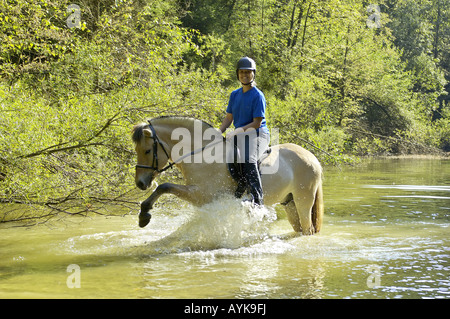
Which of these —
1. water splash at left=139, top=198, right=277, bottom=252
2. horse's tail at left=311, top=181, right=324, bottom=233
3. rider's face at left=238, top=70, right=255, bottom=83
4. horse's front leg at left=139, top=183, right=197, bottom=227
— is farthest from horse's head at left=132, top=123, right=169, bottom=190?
horse's tail at left=311, top=181, right=324, bottom=233

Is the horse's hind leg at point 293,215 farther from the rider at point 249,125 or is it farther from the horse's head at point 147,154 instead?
the horse's head at point 147,154

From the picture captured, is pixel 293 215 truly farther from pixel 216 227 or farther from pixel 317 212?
pixel 216 227

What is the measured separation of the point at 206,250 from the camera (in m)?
8.08

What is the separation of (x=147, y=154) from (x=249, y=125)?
4.89 ft

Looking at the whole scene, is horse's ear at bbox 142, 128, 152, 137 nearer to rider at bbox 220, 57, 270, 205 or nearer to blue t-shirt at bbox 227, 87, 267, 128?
rider at bbox 220, 57, 270, 205

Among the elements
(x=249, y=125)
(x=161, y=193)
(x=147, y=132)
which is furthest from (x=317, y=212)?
(x=147, y=132)

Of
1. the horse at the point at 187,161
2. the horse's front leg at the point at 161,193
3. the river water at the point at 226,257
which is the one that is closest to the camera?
the river water at the point at 226,257

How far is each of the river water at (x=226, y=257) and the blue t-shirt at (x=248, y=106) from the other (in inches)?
48.4

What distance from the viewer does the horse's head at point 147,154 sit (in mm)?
7707

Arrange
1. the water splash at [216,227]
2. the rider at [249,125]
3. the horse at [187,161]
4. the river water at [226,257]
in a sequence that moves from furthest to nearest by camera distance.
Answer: the water splash at [216,227] < the rider at [249,125] < the horse at [187,161] < the river water at [226,257]

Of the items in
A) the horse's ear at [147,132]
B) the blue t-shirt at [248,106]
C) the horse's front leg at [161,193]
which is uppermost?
the blue t-shirt at [248,106]

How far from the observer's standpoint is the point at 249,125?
25.9ft

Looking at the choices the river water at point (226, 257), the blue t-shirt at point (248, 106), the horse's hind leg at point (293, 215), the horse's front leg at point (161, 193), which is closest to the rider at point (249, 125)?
the blue t-shirt at point (248, 106)
